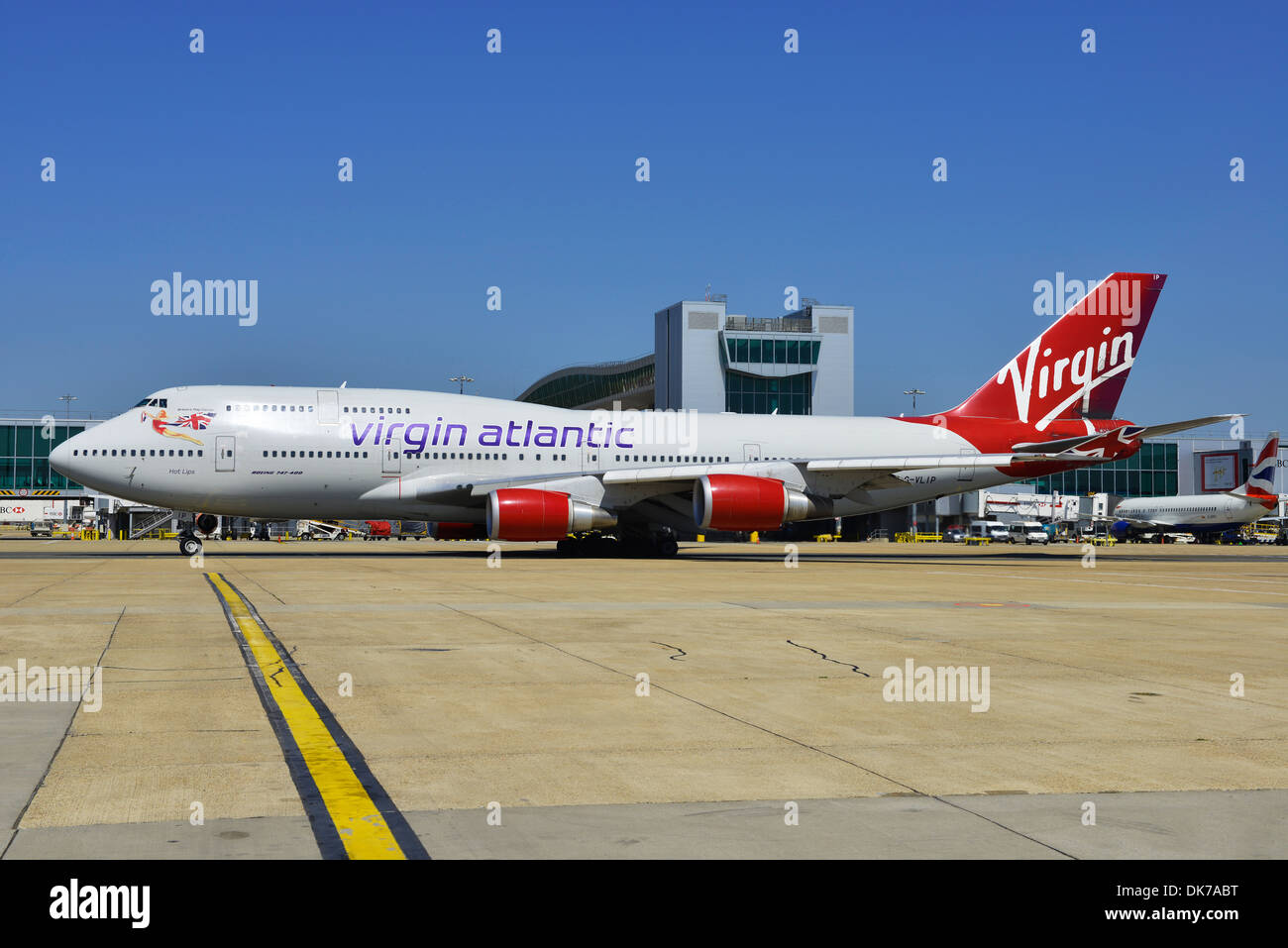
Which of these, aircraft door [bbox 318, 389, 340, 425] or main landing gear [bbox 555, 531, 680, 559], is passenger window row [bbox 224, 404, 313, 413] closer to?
aircraft door [bbox 318, 389, 340, 425]

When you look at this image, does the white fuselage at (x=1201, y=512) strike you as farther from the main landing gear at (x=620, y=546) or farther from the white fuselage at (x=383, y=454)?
the main landing gear at (x=620, y=546)

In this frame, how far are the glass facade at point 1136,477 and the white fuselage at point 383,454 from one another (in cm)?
6922

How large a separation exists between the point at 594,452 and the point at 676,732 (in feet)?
92.8

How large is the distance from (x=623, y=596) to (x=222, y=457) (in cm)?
1763

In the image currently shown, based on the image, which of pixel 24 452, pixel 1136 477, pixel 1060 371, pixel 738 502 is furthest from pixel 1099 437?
pixel 24 452

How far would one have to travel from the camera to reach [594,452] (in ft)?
117

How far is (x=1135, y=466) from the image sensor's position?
100500 millimetres

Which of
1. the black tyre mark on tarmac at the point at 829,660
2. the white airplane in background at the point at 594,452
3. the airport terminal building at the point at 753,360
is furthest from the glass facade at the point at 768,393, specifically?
the black tyre mark on tarmac at the point at 829,660

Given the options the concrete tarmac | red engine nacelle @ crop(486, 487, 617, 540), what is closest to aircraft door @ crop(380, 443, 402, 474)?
red engine nacelle @ crop(486, 487, 617, 540)

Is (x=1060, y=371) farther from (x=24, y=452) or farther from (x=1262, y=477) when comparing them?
(x=24, y=452)
